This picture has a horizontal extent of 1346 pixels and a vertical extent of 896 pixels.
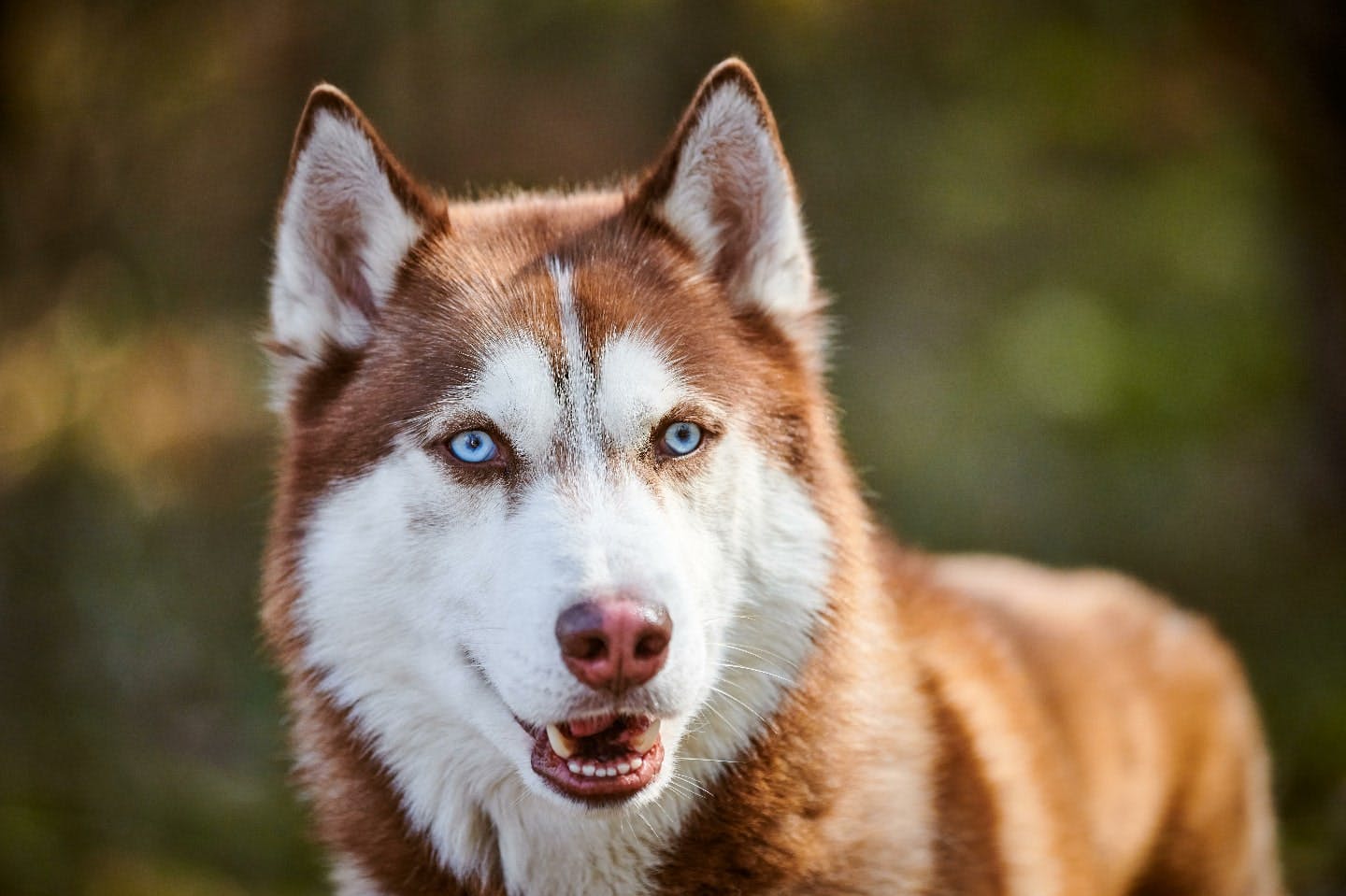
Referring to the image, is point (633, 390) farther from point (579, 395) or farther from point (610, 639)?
point (610, 639)

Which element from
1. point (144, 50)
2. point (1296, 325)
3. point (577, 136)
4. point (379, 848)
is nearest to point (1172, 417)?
point (1296, 325)

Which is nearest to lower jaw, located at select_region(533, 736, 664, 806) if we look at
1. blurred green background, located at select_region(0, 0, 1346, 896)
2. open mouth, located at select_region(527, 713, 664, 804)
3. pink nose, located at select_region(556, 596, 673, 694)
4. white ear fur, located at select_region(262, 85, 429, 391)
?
open mouth, located at select_region(527, 713, 664, 804)

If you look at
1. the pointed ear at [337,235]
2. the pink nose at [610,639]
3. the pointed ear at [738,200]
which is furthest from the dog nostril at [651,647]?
the pointed ear at [337,235]

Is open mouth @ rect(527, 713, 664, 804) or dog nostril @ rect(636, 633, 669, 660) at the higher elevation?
dog nostril @ rect(636, 633, 669, 660)

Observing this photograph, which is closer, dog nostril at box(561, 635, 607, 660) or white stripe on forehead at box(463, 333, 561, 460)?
dog nostril at box(561, 635, 607, 660)

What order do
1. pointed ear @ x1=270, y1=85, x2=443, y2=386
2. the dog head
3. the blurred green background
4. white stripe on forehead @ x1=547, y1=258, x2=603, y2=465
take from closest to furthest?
1. the dog head
2. white stripe on forehead @ x1=547, y1=258, x2=603, y2=465
3. pointed ear @ x1=270, y1=85, x2=443, y2=386
4. the blurred green background

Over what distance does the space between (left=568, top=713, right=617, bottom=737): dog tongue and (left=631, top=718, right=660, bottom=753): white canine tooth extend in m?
0.06

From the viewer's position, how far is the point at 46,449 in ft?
19.7

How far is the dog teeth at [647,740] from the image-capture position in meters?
2.30

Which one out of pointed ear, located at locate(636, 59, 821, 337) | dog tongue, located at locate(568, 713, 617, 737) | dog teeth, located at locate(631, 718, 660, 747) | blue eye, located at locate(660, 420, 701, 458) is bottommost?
dog teeth, located at locate(631, 718, 660, 747)

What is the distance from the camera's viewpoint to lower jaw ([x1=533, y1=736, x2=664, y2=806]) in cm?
226

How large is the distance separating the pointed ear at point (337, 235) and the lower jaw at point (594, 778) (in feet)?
3.50

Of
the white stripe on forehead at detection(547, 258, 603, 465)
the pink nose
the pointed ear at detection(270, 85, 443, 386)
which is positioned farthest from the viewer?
the pointed ear at detection(270, 85, 443, 386)

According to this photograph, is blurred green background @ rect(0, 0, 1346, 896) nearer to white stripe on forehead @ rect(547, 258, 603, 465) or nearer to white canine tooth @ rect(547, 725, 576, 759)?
white canine tooth @ rect(547, 725, 576, 759)
